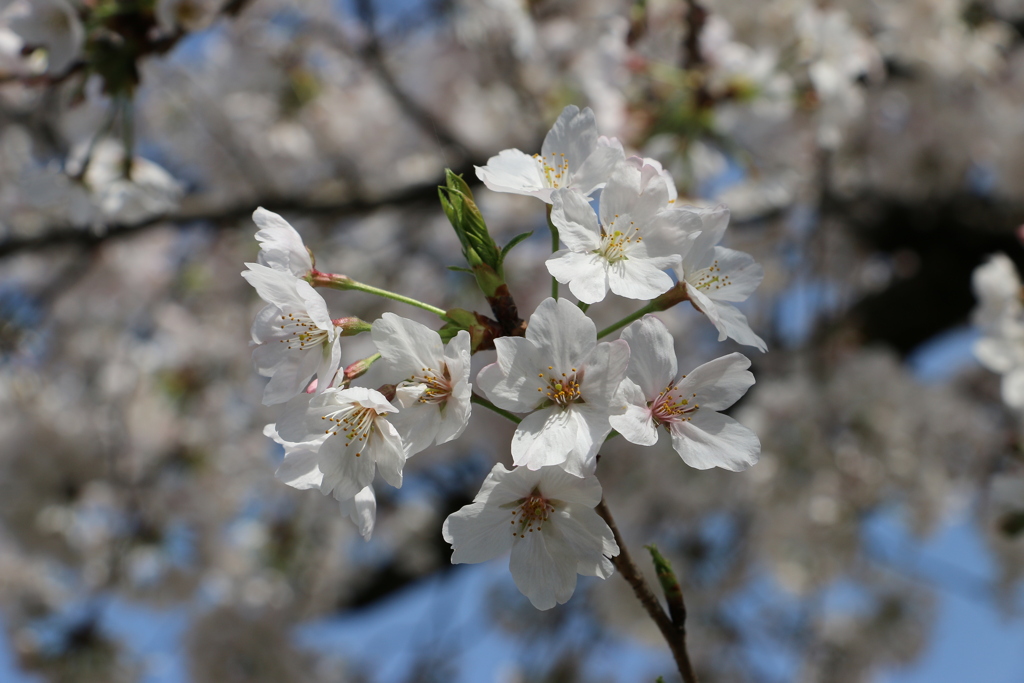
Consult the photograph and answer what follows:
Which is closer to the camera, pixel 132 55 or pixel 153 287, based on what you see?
pixel 132 55

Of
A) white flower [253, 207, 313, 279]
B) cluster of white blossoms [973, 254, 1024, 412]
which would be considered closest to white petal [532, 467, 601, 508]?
white flower [253, 207, 313, 279]

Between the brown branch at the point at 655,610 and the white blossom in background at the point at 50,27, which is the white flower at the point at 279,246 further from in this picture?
the white blossom in background at the point at 50,27

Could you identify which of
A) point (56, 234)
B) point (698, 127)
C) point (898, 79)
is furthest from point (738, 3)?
point (56, 234)

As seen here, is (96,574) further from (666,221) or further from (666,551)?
(666,221)

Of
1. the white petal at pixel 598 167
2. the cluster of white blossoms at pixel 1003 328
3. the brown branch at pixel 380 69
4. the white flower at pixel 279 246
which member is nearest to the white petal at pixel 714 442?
the white petal at pixel 598 167

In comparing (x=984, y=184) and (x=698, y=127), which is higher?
(x=698, y=127)
